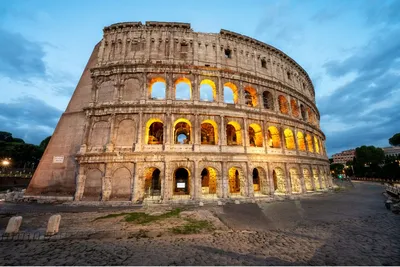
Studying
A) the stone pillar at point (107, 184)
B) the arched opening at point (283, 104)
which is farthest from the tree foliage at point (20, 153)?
the arched opening at point (283, 104)

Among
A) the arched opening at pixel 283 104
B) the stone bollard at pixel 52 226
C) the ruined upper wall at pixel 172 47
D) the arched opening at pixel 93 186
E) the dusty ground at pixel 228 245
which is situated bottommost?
the dusty ground at pixel 228 245

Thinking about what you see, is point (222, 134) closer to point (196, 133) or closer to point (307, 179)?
point (196, 133)

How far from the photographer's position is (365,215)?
31.2 ft

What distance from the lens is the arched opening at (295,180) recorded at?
18163 millimetres

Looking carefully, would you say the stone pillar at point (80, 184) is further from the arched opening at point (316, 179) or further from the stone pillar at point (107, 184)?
the arched opening at point (316, 179)

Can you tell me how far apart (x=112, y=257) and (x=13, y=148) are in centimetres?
5260

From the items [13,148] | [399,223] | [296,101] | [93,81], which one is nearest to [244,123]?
[296,101]

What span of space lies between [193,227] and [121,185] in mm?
9163

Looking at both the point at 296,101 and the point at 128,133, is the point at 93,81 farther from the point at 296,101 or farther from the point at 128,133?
the point at 296,101

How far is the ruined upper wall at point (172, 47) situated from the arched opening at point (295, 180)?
36.4 feet

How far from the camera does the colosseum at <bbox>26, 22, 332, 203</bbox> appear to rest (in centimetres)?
1451

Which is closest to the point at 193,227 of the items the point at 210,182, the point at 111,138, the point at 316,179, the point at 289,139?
the point at 210,182

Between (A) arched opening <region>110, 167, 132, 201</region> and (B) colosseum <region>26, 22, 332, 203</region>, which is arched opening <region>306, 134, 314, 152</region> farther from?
(A) arched opening <region>110, 167, 132, 201</region>

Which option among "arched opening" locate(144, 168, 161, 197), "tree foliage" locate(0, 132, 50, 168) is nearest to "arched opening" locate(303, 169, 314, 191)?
"arched opening" locate(144, 168, 161, 197)
